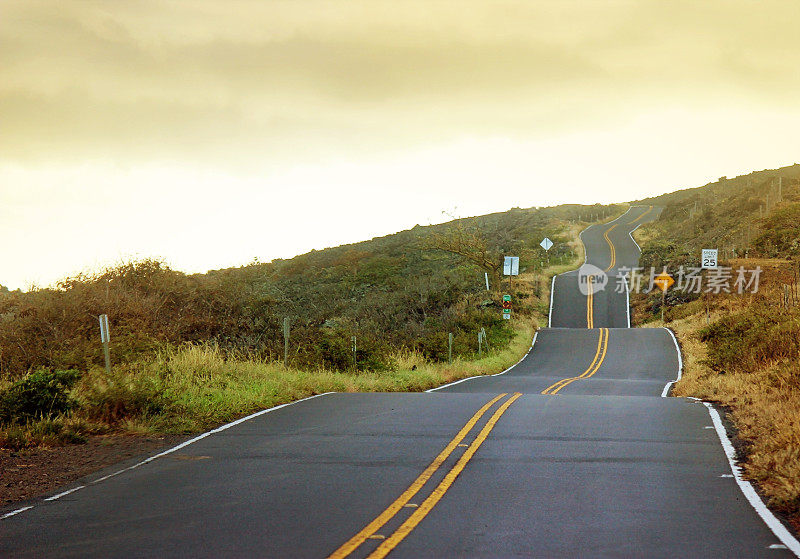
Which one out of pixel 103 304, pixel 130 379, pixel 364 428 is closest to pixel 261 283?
pixel 103 304

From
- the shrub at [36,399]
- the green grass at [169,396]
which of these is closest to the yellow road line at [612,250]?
the green grass at [169,396]

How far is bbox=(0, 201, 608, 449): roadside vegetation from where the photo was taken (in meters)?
13.3

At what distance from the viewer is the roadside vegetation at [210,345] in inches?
525

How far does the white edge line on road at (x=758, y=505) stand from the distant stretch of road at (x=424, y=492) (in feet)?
0.26

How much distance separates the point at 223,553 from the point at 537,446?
6064 millimetres

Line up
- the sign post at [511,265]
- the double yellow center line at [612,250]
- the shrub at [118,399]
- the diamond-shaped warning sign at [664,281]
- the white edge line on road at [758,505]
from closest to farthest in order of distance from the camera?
the white edge line on road at [758,505] < the shrub at [118,399] < the sign post at [511,265] < the diamond-shaped warning sign at [664,281] < the double yellow center line at [612,250]

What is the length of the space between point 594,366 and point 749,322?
14.9 metres

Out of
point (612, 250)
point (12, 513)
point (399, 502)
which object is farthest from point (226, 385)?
point (612, 250)

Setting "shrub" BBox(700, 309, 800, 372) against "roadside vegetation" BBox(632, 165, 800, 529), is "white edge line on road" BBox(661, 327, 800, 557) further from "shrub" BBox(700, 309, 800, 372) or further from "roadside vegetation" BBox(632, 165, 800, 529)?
"shrub" BBox(700, 309, 800, 372)

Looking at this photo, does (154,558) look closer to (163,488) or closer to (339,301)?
(163,488)

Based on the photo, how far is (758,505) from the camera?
7965 millimetres

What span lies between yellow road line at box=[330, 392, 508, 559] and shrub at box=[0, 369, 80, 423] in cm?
625

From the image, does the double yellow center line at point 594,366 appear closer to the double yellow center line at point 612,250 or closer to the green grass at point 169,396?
the green grass at point 169,396

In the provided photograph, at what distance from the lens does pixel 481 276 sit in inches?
2525
